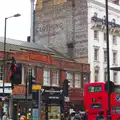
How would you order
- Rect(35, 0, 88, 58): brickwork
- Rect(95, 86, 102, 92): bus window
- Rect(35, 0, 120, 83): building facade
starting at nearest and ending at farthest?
Rect(95, 86, 102, 92): bus window
Rect(35, 0, 120, 83): building facade
Rect(35, 0, 88, 58): brickwork

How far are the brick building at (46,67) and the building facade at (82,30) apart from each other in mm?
2042

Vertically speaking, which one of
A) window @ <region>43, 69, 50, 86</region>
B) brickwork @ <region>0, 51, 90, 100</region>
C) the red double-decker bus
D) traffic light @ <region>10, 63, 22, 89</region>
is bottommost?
the red double-decker bus

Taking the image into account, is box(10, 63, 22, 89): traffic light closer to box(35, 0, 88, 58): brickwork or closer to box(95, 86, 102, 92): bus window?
box(95, 86, 102, 92): bus window

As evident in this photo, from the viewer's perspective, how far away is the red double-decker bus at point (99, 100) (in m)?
33.1

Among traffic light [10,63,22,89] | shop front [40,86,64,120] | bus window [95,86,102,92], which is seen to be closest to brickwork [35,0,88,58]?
shop front [40,86,64,120]

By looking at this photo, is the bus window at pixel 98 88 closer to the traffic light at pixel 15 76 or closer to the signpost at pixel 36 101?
the signpost at pixel 36 101

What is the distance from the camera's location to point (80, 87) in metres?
53.1

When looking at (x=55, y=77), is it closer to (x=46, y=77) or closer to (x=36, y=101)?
(x=46, y=77)

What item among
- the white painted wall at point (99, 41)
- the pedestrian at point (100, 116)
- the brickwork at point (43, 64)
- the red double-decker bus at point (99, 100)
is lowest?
the pedestrian at point (100, 116)

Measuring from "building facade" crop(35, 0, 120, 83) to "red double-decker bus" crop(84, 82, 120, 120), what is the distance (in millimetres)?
20622

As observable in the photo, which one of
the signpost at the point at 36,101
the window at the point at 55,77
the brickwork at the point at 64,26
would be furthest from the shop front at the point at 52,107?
the brickwork at the point at 64,26

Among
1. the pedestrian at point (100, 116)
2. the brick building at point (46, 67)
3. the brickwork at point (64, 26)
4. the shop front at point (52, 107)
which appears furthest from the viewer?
the brickwork at point (64, 26)

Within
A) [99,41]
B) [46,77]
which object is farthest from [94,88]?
[99,41]

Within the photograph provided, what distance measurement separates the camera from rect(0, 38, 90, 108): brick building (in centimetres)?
4588
